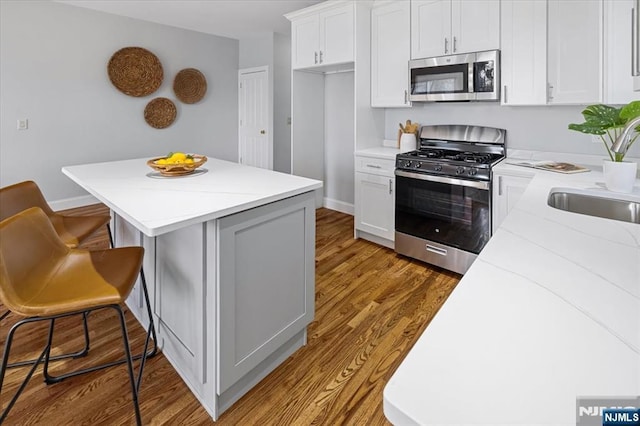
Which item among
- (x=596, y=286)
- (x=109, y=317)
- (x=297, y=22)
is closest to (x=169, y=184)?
(x=109, y=317)

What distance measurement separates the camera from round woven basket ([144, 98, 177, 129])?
5.23 m

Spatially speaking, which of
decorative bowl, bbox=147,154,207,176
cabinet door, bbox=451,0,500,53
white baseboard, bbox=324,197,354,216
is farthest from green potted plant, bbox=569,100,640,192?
white baseboard, bbox=324,197,354,216

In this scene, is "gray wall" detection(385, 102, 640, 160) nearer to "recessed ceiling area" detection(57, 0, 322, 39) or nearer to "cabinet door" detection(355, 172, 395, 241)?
"cabinet door" detection(355, 172, 395, 241)

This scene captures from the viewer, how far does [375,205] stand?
11.8 feet

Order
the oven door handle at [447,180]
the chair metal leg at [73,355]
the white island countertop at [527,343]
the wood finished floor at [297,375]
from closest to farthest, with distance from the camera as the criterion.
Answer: the white island countertop at [527,343] → the wood finished floor at [297,375] → the chair metal leg at [73,355] → the oven door handle at [447,180]

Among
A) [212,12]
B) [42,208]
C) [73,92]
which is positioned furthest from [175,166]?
[73,92]

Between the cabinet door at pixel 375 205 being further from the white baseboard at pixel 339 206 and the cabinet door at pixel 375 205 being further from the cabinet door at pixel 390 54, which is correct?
the white baseboard at pixel 339 206

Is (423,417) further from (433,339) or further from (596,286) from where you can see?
(596,286)

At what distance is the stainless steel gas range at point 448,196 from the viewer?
2785 millimetres

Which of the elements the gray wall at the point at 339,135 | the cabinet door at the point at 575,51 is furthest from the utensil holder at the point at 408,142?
the cabinet door at the point at 575,51

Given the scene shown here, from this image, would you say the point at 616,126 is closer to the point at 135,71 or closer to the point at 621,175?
the point at 621,175

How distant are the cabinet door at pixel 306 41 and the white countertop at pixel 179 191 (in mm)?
2087

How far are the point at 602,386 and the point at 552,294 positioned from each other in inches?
10.9

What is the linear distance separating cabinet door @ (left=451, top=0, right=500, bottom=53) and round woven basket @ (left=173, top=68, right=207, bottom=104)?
3991mm
